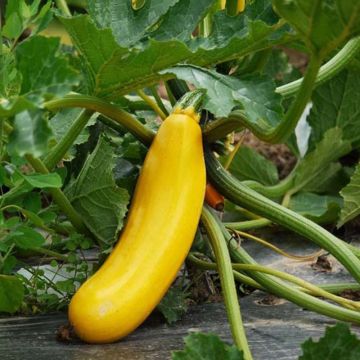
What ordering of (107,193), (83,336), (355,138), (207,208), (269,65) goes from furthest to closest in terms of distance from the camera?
(269,65) → (355,138) → (207,208) → (107,193) → (83,336)

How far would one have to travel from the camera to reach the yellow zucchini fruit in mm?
1487

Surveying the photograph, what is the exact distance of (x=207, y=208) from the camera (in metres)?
1.72

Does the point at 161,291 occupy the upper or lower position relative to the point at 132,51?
lower

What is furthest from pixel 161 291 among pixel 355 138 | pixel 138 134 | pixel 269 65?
pixel 269 65

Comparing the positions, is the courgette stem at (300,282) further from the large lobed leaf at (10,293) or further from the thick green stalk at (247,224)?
the large lobed leaf at (10,293)

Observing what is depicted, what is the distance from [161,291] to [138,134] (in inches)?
13.1

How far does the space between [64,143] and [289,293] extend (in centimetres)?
50

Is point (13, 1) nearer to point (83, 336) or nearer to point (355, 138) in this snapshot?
point (83, 336)

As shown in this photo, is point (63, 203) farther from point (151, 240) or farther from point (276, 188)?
point (276, 188)

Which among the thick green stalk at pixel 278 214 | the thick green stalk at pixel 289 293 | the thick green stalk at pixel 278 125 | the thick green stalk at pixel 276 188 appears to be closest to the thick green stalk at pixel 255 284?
the thick green stalk at pixel 289 293

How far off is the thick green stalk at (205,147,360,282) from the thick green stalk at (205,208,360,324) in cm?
7

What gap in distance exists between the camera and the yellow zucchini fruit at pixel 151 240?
58.6 inches

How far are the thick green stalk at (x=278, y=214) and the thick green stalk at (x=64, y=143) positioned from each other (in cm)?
29

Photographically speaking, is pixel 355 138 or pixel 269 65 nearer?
pixel 355 138
